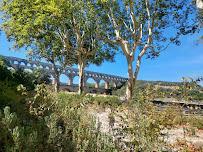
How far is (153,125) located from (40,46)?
14.9 m

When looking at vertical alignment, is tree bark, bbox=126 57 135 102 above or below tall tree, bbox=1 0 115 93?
below

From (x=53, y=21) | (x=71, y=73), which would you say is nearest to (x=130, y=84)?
(x=53, y=21)

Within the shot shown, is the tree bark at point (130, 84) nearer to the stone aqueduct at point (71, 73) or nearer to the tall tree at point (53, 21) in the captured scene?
the tall tree at point (53, 21)

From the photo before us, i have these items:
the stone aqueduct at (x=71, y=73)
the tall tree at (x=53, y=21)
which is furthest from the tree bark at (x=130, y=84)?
the stone aqueduct at (x=71, y=73)

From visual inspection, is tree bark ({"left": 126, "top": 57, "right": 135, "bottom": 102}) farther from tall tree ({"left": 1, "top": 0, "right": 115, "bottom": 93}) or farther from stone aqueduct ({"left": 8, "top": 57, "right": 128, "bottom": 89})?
stone aqueduct ({"left": 8, "top": 57, "right": 128, "bottom": 89})

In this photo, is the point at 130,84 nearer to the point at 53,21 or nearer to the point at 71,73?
the point at 53,21

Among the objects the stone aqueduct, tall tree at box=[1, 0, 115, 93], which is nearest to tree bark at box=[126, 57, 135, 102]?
tall tree at box=[1, 0, 115, 93]

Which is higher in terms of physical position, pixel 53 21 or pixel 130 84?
pixel 53 21

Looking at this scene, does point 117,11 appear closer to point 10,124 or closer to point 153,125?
point 153,125

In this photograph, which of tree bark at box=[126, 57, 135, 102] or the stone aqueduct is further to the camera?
the stone aqueduct

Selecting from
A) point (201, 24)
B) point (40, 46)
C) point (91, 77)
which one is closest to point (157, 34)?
point (201, 24)

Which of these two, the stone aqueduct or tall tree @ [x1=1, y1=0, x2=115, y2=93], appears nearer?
tall tree @ [x1=1, y1=0, x2=115, y2=93]

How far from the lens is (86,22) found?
A: 40.8 ft

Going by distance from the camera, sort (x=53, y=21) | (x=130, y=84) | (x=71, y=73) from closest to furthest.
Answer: (x=130, y=84)
(x=53, y=21)
(x=71, y=73)
